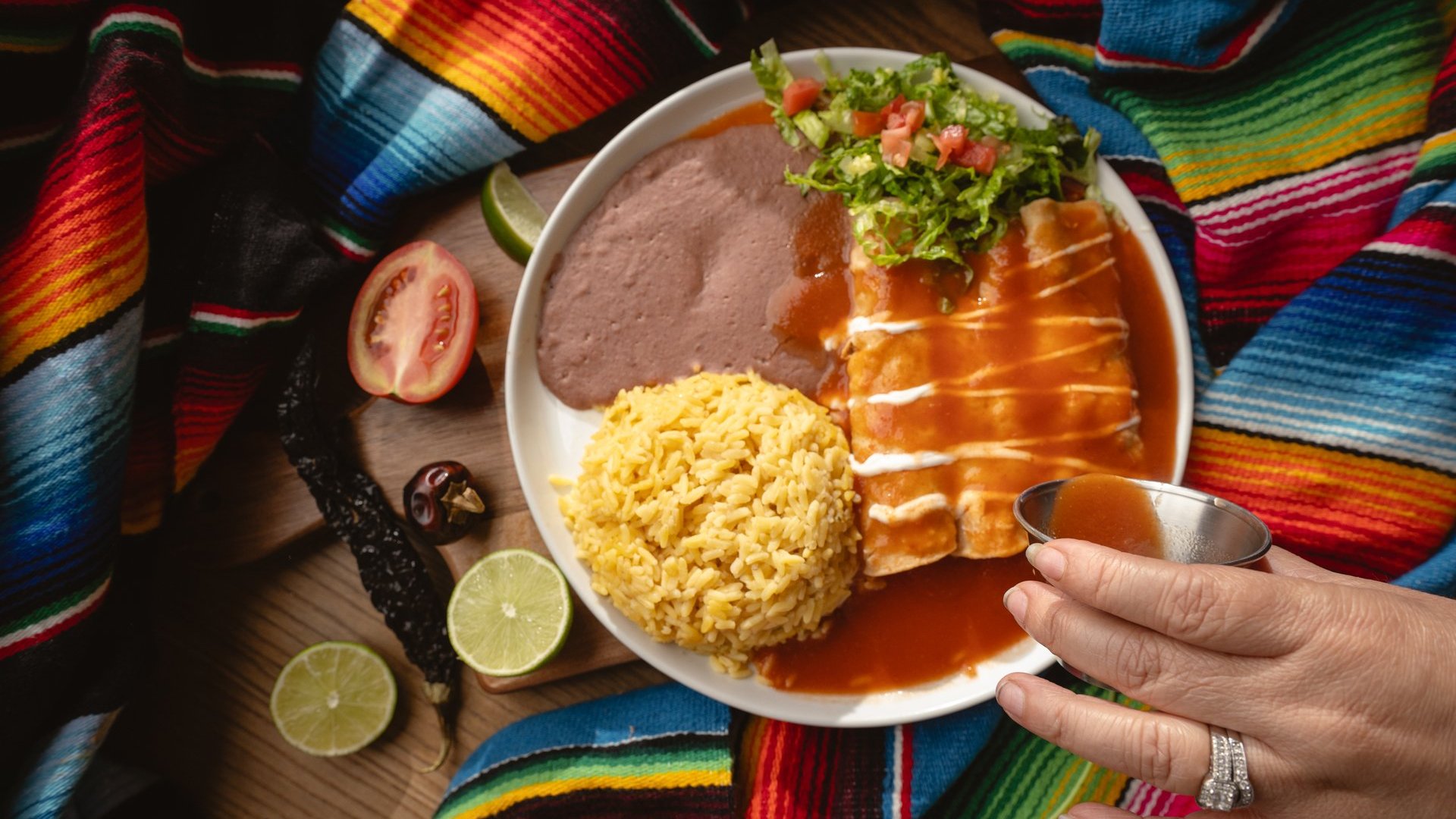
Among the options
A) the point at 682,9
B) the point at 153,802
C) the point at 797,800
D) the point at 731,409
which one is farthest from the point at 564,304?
the point at 153,802

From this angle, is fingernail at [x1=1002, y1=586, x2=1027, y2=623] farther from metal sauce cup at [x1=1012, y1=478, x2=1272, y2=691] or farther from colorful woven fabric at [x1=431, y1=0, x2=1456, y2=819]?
colorful woven fabric at [x1=431, y1=0, x2=1456, y2=819]

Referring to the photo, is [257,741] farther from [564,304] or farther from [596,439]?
[564,304]

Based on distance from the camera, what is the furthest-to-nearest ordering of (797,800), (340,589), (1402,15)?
(340,589), (797,800), (1402,15)

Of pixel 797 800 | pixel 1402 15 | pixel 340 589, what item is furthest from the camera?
pixel 340 589

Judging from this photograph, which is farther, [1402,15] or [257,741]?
[257,741]

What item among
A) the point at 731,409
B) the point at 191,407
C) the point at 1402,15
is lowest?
the point at 191,407

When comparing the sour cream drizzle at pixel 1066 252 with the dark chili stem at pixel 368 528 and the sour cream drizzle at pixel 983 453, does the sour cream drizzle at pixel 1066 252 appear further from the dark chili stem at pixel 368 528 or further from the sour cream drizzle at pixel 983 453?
the dark chili stem at pixel 368 528

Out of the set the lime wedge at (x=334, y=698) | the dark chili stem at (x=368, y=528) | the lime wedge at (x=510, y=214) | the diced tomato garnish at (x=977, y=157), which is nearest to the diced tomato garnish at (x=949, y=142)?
the diced tomato garnish at (x=977, y=157)
